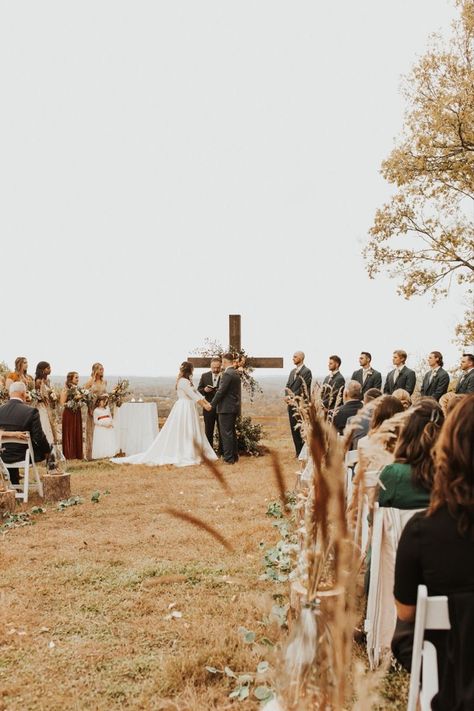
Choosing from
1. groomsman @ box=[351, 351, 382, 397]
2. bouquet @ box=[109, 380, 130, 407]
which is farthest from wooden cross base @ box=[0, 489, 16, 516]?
groomsman @ box=[351, 351, 382, 397]

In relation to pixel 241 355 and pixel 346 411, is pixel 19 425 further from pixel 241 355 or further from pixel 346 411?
pixel 241 355

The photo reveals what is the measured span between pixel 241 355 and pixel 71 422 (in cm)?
357

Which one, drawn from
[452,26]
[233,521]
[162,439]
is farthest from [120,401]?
[452,26]

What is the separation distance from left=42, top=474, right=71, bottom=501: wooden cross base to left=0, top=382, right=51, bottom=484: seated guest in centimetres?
32

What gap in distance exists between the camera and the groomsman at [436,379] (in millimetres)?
10008

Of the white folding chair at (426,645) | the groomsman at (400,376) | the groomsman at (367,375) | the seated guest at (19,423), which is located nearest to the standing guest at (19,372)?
the seated guest at (19,423)

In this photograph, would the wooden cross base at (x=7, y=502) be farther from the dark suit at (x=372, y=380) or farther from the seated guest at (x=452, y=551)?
the dark suit at (x=372, y=380)

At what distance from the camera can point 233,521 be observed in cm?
663

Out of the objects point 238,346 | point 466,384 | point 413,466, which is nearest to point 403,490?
point 413,466

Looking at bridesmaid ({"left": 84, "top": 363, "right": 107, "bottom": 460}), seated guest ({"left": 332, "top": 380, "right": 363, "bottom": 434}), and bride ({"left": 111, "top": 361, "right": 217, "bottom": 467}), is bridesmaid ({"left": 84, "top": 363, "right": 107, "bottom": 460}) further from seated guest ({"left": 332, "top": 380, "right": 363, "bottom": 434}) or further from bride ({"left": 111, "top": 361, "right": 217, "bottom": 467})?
seated guest ({"left": 332, "top": 380, "right": 363, "bottom": 434})

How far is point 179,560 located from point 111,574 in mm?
597

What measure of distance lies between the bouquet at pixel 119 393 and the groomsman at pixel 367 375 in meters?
4.51

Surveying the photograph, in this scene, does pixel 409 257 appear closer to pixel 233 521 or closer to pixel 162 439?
pixel 162 439

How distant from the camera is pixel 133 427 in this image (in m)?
12.4
